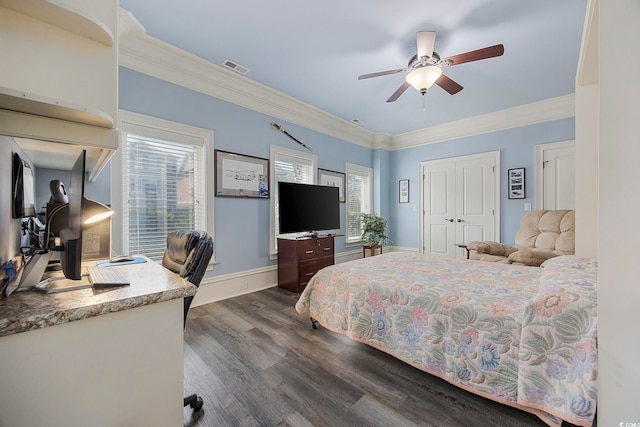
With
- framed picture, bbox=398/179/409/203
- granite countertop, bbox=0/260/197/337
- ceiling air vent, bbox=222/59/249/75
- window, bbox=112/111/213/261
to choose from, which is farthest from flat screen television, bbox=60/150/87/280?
framed picture, bbox=398/179/409/203

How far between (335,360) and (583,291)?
1.49 m

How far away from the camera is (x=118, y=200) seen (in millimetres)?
2418

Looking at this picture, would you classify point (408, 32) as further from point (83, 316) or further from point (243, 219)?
point (83, 316)

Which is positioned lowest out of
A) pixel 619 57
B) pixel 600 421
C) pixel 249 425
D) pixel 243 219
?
pixel 249 425

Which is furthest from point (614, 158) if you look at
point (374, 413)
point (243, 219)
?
point (243, 219)

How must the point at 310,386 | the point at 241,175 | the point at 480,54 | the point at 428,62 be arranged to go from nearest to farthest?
the point at 310,386
the point at 480,54
the point at 428,62
the point at 241,175

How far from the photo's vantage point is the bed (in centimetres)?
111

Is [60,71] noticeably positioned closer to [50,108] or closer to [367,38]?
[50,108]

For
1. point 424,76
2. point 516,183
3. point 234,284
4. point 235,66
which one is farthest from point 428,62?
point 234,284

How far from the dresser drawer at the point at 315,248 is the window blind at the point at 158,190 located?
1.27m

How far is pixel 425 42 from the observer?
88.5 inches

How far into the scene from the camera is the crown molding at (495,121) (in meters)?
3.72

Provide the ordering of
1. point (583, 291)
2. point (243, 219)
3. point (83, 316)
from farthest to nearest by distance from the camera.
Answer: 1. point (243, 219)
2. point (583, 291)
3. point (83, 316)

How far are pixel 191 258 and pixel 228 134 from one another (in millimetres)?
2282
